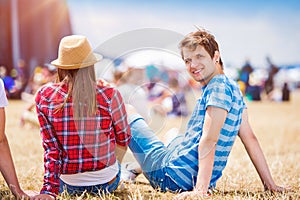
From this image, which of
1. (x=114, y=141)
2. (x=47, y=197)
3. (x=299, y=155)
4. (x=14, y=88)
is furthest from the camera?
(x=14, y=88)

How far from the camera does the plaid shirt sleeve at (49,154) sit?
224 centimetres

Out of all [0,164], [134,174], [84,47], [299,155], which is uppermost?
[84,47]

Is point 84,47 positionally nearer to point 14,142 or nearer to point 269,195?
point 269,195

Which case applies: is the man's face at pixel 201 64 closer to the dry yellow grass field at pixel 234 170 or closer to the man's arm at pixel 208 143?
the man's arm at pixel 208 143

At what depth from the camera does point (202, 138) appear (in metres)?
2.26

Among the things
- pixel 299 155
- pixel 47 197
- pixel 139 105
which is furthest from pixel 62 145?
pixel 299 155

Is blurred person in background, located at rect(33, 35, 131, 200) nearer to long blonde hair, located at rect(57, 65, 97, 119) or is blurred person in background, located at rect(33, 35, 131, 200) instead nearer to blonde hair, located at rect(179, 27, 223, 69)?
long blonde hair, located at rect(57, 65, 97, 119)

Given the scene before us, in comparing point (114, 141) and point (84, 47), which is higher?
point (84, 47)

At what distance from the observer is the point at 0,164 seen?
2307mm

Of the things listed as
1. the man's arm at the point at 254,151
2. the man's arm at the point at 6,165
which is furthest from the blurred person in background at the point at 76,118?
the man's arm at the point at 254,151

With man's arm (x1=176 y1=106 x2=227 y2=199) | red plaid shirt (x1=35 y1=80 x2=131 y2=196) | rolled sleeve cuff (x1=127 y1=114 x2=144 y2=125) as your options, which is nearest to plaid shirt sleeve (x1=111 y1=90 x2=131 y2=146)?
red plaid shirt (x1=35 y1=80 x2=131 y2=196)

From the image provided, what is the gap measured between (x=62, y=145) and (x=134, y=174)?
77 cm

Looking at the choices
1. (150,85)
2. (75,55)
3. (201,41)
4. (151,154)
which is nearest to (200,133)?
(151,154)

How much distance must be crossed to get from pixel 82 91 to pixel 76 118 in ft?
0.44
